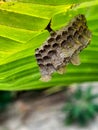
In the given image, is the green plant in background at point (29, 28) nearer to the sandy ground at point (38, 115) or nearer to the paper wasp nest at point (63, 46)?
the paper wasp nest at point (63, 46)

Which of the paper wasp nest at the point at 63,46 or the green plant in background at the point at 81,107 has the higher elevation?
the green plant in background at the point at 81,107

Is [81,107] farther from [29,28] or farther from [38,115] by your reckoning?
[29,28]

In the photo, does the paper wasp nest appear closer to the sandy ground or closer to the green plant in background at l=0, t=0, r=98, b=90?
the green plant in background at l=0, t=0, r=98, b=90

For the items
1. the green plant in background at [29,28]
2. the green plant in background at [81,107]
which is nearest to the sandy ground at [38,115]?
the green plant in background at [81,107]

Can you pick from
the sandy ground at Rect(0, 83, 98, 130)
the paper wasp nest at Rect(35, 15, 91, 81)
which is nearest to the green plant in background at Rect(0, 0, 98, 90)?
the paper wasp nest at Rect(35, 15, 91, 81)

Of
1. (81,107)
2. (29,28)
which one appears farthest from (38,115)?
(29,28)

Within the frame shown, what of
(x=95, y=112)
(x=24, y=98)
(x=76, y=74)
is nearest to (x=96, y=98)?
(x=95, y=112)
